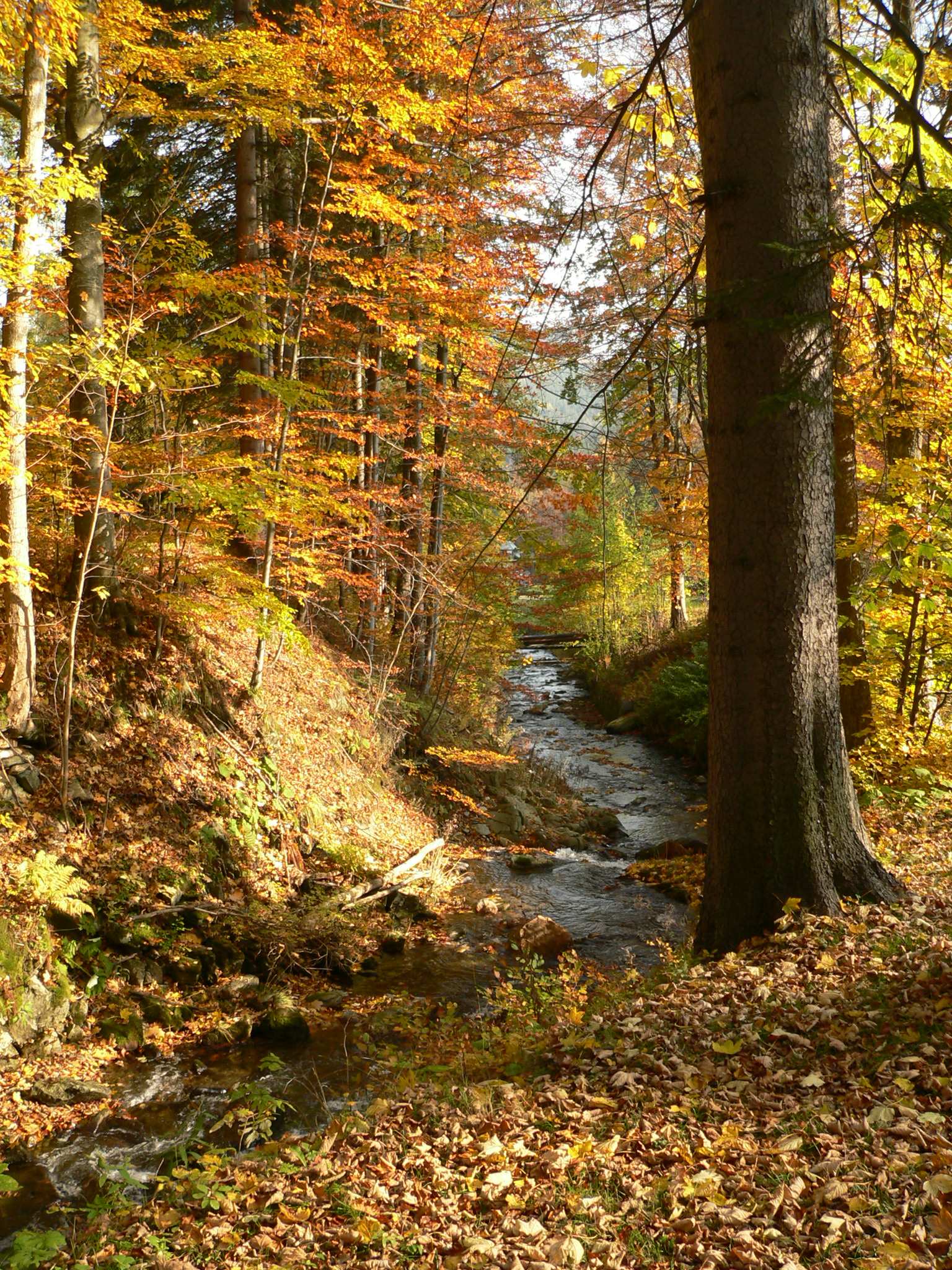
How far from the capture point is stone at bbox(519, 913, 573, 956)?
292 inches

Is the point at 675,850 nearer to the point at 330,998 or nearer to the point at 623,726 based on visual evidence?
the point at 330,998

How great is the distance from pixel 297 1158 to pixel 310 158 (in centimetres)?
1235

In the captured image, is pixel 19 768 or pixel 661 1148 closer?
pixel 661 1148

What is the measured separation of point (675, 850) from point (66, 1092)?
7.25m

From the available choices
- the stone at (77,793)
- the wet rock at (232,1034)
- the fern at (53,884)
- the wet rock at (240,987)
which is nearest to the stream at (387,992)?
the wet rock at (232,1034)

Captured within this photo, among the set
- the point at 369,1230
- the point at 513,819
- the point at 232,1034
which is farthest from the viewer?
the point at 513,819

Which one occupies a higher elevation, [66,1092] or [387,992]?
[66,1092]

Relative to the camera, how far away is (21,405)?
616 centimetres

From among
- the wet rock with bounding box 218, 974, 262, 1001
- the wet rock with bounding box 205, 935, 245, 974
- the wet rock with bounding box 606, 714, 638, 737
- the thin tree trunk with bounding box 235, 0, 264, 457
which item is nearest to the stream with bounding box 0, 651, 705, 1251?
the wet rock with bounding box 218, 974, 262, 1001

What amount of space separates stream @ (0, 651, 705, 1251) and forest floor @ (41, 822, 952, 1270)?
1.54ft

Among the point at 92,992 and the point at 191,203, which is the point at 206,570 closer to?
the point at 92,992

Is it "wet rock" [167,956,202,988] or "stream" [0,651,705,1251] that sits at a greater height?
"wet rock" [167,956,202,988]

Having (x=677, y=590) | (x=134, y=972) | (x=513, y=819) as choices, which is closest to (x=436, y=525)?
A: (x=513, y=819)

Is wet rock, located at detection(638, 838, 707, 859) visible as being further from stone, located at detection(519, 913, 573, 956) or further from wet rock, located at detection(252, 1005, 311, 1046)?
wet rock, located at detection(252, 1005, 311, 1046)
